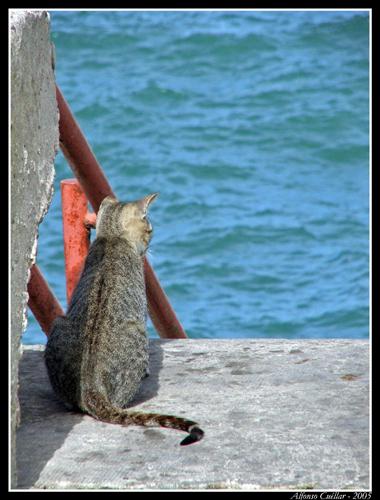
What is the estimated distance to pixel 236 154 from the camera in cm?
1359

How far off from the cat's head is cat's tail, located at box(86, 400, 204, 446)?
1.05 m

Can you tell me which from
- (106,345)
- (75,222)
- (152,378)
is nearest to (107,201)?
(75,222)

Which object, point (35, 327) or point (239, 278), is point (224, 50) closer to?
point (239, 278)

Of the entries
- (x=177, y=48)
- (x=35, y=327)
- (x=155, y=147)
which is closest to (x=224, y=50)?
(x=177, y=48)

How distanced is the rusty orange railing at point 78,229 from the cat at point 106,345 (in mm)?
543

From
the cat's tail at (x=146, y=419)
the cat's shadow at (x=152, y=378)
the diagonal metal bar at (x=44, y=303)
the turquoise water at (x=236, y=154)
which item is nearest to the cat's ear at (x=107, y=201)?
the diagonal metal bar at (x=44, y=303)

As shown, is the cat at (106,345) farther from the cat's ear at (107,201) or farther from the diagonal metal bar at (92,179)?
the diagonal metal bar at (92,179)

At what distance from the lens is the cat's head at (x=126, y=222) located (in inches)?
200

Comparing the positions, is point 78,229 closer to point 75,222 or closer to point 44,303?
point 75,222

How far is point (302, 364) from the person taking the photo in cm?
495

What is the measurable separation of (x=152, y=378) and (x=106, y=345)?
54 cm

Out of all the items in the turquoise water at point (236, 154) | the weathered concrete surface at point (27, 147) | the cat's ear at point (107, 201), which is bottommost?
the turquoise water at point (236, 154)

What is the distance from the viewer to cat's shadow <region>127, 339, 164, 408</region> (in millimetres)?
4570

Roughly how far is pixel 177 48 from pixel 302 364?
11.5 meters
